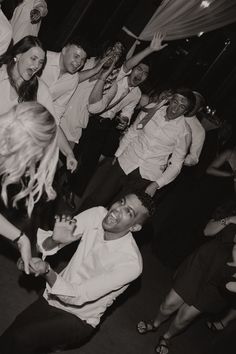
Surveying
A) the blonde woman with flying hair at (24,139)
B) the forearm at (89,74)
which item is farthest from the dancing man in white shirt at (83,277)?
the forearm at (89,74)

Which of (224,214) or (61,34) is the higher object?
(224,214)

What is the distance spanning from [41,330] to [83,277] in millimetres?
329

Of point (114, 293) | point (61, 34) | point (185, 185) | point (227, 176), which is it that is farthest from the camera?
point (61, 34)

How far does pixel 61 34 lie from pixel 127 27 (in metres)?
0.95

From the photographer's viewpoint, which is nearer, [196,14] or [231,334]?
[231,334]

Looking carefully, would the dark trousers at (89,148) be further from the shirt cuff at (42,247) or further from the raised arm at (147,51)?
the shirt cuff at (42,247)

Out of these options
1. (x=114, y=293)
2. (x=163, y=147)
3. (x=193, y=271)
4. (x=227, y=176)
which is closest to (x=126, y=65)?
(x=163, y=147)

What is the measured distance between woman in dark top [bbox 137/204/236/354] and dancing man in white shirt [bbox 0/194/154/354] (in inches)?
40.3

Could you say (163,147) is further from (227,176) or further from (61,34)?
(61,34)

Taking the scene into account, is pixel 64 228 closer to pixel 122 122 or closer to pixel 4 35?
pixel 4 35

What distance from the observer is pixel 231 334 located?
306cm

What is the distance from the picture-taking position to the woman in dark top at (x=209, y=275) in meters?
3.03

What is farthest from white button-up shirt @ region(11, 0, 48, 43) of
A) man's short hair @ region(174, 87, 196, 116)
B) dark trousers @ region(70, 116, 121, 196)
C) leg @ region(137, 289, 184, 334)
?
leg @ region(137, 289, 184, 334)

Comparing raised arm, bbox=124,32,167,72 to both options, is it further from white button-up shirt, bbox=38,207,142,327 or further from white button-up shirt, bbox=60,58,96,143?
white button-up shirt, bbox=38,207,142,327
